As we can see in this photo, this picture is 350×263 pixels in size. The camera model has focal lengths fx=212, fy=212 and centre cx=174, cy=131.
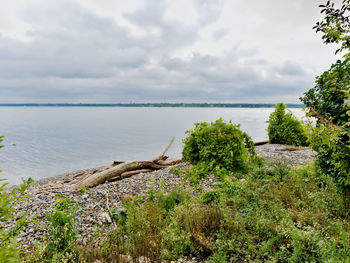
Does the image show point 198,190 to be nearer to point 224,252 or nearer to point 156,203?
point 156,203

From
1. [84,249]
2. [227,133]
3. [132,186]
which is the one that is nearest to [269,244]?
[84,249]

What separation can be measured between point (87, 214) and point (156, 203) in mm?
1643

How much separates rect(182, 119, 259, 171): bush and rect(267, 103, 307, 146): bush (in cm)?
630

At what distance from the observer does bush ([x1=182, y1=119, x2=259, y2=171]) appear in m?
7.73

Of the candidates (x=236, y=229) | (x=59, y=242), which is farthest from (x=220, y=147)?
(x=59, y=242)

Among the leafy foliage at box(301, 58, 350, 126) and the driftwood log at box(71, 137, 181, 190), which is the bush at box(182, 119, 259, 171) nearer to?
the driftwood log at box(71, 137, 181, 190)

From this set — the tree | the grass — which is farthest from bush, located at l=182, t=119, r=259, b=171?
the tree

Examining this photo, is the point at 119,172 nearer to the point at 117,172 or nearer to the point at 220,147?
the point at 117,172

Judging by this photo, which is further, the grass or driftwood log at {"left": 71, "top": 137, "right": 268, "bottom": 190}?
driftwood log at {"left": 71, "top": 137, "right": 268, "bottom": 190}

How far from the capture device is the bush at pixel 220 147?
25.4 feet

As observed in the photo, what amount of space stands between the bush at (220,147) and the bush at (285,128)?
6.30 m

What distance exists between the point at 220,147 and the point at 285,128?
25.4 ft

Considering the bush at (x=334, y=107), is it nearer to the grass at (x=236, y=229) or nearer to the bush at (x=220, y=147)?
the grass at (x=236, y=229)

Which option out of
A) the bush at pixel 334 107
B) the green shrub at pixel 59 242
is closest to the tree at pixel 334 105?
the bush at pixel 334 107
